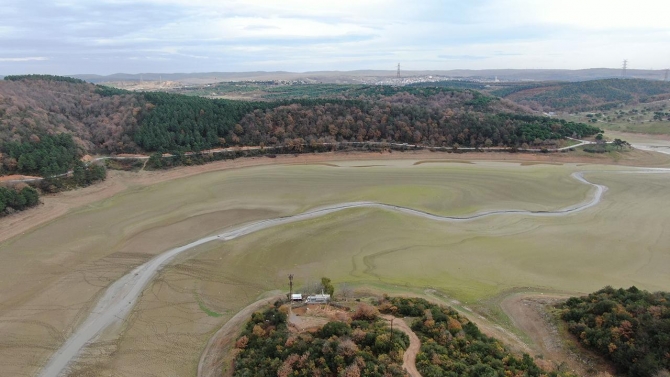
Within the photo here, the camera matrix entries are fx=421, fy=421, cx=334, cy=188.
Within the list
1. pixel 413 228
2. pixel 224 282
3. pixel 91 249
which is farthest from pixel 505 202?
pixel 91 249

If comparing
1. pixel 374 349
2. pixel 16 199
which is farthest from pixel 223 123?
pixel 374 349

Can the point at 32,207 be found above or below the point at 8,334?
above

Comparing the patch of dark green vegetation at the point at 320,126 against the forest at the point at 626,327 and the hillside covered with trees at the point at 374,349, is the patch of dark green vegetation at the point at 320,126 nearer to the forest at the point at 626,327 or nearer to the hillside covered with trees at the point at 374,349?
the hillside covered with trees at the point at 374,349

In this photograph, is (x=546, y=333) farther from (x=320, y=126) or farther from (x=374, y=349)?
(x=320, y=126)

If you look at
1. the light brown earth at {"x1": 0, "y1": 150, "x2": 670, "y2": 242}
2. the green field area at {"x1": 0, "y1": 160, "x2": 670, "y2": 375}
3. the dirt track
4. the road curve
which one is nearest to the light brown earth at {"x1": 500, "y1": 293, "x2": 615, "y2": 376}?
the green field area at {"x1": 0, "y1": 160, "x2": 670, "y2": 375}

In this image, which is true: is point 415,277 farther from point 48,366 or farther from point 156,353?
point 48,366

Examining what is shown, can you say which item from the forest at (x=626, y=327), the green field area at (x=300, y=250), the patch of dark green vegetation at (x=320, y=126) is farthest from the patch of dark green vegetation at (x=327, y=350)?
the patch of dark green vegetation at (x=320, y=126)

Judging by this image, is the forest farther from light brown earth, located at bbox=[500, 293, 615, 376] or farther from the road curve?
the road curve
